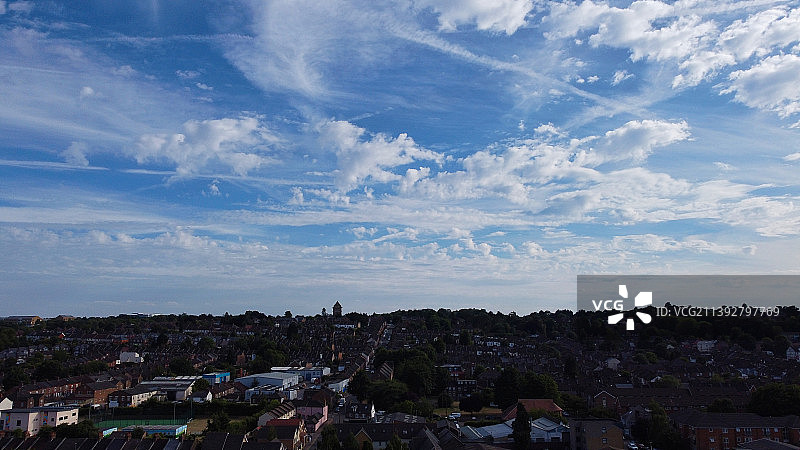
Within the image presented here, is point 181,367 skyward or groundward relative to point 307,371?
skyward

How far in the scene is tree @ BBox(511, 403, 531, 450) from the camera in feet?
88.2

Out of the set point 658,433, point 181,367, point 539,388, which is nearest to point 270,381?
point 181,367

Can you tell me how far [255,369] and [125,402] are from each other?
1716 cm

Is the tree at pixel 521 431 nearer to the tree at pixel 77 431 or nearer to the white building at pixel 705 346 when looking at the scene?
the tree at pixel 77 431

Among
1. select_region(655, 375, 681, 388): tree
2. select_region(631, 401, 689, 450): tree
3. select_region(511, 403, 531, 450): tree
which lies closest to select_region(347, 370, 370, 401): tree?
select_region(511, 403, 531, 450): tree

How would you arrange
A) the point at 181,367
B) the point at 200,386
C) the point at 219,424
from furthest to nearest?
the point at 181,367 < the point at 200,386 < the point at 219,424

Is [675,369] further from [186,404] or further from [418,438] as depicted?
[186,404]

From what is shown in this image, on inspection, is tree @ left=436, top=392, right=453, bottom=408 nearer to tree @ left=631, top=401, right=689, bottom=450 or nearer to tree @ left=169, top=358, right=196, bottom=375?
tree @ left=631, top=401, right=689, bottom=450

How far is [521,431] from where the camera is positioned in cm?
2705

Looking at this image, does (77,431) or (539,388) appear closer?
(77,431)

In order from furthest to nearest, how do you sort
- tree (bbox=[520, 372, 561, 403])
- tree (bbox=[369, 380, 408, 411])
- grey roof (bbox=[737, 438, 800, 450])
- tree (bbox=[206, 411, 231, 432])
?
tree (bbox=[369, 380, 408, 411]), tree (bbox=[520, 372, 561, 403]), tree (bbox=[206, 411, 231, 432]), grey roof (bbox=[737, 438, 800, 450])

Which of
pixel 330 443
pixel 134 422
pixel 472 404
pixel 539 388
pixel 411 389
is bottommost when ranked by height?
pixel 134 422

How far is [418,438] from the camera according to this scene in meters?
27.0

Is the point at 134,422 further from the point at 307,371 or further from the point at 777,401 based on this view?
the point at 777,401
